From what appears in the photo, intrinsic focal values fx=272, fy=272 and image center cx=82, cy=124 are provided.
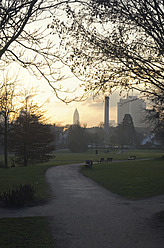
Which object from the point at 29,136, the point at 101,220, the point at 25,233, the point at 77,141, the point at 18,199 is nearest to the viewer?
the point at 25,233

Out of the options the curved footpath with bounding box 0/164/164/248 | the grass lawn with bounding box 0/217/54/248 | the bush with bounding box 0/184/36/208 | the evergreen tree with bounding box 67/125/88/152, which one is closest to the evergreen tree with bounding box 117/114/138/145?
the evergreen tree with bounding box 67/125/88/152

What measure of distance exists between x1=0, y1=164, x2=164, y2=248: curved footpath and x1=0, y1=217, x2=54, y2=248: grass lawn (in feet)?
0.96

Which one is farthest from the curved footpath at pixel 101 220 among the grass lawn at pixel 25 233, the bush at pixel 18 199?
the bush at pixel 18 199

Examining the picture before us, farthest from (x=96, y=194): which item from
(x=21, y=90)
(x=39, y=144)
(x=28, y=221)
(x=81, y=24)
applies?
(x=21, y=90)

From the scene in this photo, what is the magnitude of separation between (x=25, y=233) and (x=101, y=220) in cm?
262

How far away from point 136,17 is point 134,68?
5.84 ft

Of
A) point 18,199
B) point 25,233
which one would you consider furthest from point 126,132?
point 25,233

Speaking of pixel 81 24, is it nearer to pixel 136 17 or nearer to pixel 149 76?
pixel 136 17

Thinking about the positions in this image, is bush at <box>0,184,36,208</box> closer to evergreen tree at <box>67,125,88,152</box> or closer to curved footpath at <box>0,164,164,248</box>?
curved footpath at <box>0,164,164,248</box>

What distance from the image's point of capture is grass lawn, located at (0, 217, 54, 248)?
6668 mm

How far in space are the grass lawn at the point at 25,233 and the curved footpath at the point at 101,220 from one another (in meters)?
0.29

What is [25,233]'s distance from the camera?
24.6 feet

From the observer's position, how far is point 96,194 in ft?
46.9

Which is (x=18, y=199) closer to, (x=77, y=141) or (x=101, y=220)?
(x=101, y=220)
